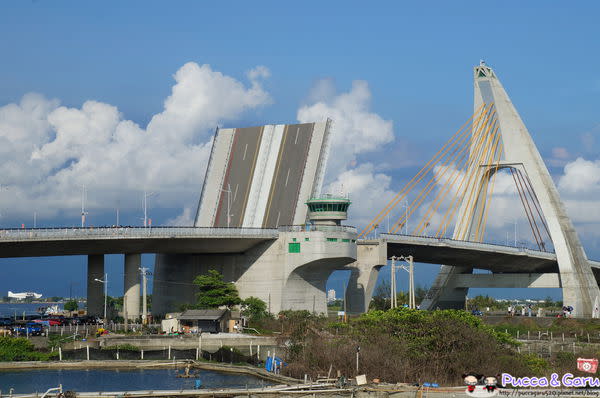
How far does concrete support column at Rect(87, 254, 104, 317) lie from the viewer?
248 ft

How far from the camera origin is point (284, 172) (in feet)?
254

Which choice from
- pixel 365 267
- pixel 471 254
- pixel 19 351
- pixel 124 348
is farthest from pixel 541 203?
pixel 19 351

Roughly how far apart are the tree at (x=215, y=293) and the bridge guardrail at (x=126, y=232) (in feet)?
13.6

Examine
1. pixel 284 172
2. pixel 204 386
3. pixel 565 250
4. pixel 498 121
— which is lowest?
pixel 204 386

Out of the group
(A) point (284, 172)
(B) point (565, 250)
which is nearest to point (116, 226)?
(A) point (284, 172)

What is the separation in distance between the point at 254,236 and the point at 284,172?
6478 mm

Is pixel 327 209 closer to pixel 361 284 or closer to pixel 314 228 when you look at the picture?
pixel 314 228

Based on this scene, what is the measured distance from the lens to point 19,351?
53562 millimetres

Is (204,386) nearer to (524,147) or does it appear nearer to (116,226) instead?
(116,226)

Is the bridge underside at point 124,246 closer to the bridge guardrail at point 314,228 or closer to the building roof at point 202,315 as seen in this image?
the bridge guardrail at point 314,228

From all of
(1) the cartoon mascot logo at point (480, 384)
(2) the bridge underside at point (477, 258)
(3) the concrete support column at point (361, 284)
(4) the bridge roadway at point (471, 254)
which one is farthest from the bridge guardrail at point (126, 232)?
(1) the cartoon mascot logo at point (480, 384)

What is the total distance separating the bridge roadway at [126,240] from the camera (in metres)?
64.6

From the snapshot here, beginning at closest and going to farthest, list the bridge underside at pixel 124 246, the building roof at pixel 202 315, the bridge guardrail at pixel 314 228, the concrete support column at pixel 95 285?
the bridge underside at pixel 124 246 < the building roof at pixel 202 315 < the concrete support column at pixel 95 285 < the bridge guardrail at pixel 314 228

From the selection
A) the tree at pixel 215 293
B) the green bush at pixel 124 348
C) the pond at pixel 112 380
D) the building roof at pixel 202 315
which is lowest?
the pond at pixel 112 380
